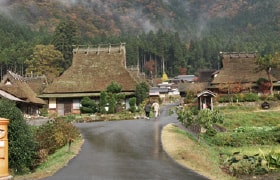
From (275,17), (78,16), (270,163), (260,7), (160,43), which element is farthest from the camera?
(260,7)

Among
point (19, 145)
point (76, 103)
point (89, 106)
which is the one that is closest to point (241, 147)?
point (19, 145)

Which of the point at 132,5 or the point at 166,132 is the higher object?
the point at 132,5

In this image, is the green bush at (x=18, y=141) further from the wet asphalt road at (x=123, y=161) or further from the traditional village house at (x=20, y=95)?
the traditional village house at (x=20, y=95)

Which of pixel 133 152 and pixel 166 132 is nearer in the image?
pixel 133 152

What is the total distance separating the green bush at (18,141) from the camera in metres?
14.8

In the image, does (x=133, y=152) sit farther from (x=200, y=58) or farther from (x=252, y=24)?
(x=252, y=24)

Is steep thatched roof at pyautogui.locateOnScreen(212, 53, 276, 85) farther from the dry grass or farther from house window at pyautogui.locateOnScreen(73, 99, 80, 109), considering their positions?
the dry grass

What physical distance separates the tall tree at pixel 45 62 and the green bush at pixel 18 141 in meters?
57.9

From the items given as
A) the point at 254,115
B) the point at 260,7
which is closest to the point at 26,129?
the point at 254,115

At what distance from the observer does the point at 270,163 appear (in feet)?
50.2

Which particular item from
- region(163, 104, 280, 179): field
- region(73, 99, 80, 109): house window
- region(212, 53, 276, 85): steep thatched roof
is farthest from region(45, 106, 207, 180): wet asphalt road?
region(212, 53, 276, 85): steep thatched roof

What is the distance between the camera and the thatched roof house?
165 feet

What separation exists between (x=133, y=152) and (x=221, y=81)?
3556 centimetres

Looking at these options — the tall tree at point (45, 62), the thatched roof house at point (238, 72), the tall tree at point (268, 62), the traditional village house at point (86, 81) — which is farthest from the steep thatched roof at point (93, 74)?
the tall tree at point (45, 62)
